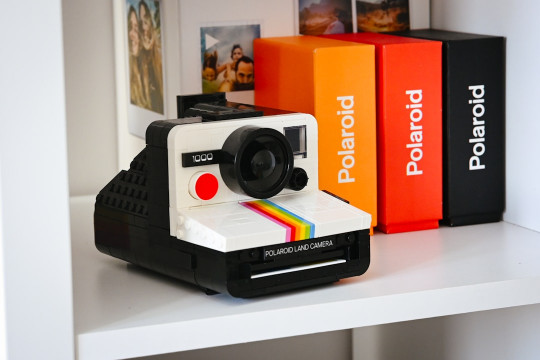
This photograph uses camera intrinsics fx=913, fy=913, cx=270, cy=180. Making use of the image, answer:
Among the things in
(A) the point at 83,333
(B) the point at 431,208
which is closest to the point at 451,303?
(B) the point at 431,208

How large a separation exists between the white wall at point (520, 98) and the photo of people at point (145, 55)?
0.42m

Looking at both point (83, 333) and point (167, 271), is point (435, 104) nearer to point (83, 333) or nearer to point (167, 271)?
point (167, 271)

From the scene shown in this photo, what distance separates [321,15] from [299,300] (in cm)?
53

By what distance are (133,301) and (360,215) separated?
0.24 meters

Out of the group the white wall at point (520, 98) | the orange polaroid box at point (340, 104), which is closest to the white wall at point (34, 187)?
the orange polaroid box at point (340, 104)

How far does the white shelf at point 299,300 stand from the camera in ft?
2.68

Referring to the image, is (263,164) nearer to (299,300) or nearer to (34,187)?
(299,300)

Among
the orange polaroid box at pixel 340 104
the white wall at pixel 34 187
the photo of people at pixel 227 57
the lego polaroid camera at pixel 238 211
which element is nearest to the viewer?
the white wall at pixel 34 187

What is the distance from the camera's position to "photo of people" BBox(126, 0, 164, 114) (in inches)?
48.5

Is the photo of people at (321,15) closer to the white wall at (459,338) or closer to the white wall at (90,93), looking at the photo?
the white wall at (90,93)

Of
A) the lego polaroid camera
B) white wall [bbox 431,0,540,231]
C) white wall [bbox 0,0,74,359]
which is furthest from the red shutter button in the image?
white wall [bbox 431,0,540,231]

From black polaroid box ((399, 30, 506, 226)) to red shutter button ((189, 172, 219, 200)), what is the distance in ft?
1.16

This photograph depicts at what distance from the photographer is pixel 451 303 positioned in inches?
35.6

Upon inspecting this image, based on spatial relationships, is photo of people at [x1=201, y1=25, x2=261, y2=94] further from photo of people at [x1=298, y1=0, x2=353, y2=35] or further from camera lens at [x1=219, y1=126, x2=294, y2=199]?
camera lens at [x1=219, y1=126, x2=294, y2=199]
